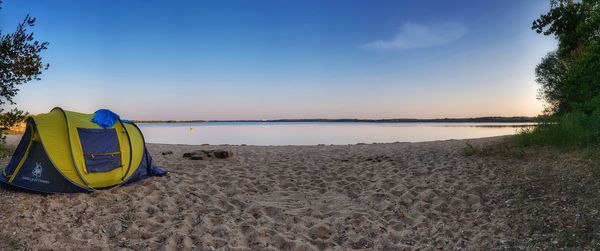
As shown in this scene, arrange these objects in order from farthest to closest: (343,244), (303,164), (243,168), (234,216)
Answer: (303,164) < (243,168) < (234,216) < (343,244)

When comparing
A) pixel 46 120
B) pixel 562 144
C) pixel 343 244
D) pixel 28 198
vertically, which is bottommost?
pixel 343 244

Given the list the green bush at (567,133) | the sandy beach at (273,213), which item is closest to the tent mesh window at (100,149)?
the sandy beach at (273,213)

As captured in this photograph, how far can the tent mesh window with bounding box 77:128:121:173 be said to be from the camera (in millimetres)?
7809

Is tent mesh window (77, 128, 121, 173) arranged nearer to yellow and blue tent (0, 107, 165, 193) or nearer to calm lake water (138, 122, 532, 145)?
yellow and blue tent (0, 107, 165, 193)

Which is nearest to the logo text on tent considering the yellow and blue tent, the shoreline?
the yellow and blue tent

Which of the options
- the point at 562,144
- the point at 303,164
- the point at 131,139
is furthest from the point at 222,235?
the point at 562,144

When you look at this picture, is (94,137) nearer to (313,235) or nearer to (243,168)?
(243,168)

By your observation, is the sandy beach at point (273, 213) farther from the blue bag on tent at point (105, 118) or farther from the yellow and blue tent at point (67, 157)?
the blue bag on tent at point (105, 118)

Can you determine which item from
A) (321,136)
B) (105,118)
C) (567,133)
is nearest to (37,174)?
(105,118)

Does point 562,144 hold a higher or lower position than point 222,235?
higher

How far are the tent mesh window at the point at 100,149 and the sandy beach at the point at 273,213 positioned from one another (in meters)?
0.58

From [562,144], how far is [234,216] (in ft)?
30.9

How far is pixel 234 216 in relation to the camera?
668 cm

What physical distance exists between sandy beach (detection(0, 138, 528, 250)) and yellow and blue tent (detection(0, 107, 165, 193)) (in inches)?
10.4
